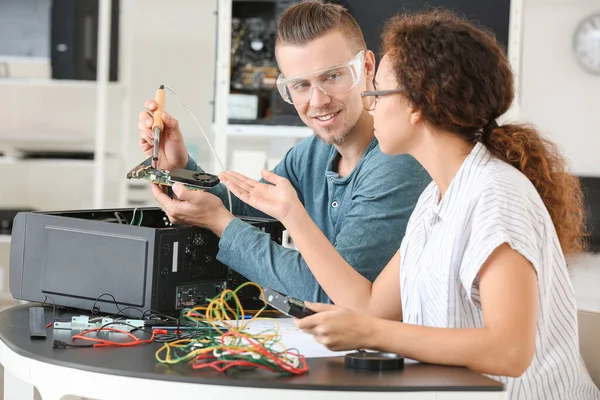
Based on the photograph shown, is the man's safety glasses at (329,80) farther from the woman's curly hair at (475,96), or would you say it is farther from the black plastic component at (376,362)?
the black plastic component at (376,362)

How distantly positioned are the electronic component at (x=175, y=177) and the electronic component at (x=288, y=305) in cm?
49

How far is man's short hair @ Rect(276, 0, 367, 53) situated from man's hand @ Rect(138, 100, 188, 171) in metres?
0.34

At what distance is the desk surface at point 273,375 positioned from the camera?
4.12 ft

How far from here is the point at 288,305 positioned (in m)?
1.42

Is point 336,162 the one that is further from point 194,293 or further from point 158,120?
point 194,293

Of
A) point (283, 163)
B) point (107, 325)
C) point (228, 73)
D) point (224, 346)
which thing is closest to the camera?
point (224, 346)

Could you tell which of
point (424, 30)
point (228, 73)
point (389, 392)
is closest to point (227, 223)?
point (424, 30)

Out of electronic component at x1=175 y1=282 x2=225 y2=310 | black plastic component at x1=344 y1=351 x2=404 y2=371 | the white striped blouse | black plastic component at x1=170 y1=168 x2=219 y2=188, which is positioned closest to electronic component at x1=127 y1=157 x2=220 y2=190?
black plastic component at x1=170 y1=168 x2=219 y2=188

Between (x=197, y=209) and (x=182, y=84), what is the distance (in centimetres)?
316

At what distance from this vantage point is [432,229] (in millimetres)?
1610

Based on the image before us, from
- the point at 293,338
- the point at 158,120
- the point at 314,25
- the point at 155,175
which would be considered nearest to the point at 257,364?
the point at 293,338

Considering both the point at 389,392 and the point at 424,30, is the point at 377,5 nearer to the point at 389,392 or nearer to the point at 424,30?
the point at 424,30

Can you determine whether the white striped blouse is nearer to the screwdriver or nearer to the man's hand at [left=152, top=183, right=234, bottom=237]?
the man's hand at [left=152, top=183, right=234, bottom=237]

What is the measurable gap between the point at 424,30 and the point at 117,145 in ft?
11.8
